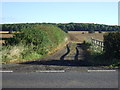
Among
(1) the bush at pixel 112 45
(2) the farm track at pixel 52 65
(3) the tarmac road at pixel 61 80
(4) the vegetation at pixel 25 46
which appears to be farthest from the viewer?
(4) the vegetation at pixel 25 46

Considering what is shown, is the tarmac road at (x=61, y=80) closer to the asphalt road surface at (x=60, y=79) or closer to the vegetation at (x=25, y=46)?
the asphalt road surface at (x=60, y=79)

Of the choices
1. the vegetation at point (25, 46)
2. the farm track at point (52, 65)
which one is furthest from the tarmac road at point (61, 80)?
the vegetation at point (25, 46)

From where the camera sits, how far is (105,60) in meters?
15.1

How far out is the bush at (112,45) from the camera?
48.0 feet

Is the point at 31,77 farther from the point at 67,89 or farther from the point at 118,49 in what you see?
the point at 118,49

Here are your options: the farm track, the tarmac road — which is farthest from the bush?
the tarmac road

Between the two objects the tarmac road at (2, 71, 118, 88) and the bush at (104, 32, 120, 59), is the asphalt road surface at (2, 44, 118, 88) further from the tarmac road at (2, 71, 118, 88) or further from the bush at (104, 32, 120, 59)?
the bush at (104, 32, 120, 59)

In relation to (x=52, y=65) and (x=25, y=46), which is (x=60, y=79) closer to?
(x=52, y=65)

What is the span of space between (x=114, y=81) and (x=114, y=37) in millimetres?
6715

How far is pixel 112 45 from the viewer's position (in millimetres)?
14945

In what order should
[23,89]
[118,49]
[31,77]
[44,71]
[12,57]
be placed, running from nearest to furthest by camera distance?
[23,89] < [31,77] < [44,71] < [118,49] < [12,57]

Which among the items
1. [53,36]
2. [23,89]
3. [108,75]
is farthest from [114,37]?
[53,36]

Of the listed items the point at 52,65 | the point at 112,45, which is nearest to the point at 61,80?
the point at 52,65

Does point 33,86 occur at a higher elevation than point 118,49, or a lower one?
lower
